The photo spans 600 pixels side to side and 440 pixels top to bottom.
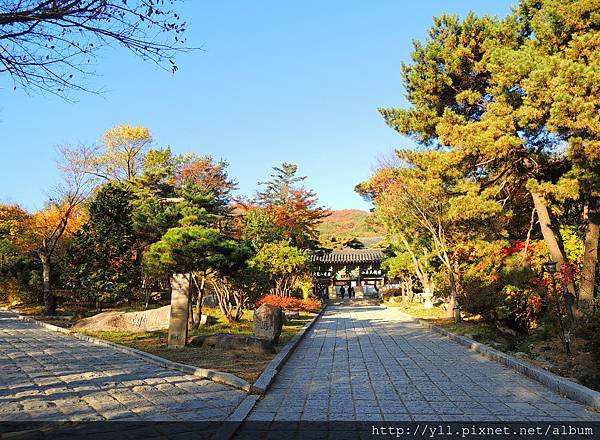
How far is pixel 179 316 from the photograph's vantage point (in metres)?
11.2

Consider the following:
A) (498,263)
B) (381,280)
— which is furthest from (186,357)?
(381,280)

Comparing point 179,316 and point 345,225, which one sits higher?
point 345,225

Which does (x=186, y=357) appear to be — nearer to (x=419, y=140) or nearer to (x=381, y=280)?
(x=419, y=140)

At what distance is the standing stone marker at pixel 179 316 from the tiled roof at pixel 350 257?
32561 millimetres

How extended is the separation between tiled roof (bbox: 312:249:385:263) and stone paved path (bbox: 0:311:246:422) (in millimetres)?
35316

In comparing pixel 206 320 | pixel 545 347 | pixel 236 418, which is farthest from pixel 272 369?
pixel 206 320

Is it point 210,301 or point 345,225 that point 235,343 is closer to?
point 210,301

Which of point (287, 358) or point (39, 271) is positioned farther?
point (39, 271)

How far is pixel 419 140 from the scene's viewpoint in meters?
15.8

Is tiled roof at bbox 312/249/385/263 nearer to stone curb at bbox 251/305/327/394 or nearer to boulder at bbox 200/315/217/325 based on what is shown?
boulder at bbox 200/315/217/325

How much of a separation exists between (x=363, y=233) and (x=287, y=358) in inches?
2400

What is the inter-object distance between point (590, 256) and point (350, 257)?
34.1 m

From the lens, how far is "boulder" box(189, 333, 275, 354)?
401 inches

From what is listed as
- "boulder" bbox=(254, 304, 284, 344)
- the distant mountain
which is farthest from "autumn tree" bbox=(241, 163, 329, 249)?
the distant mountain
